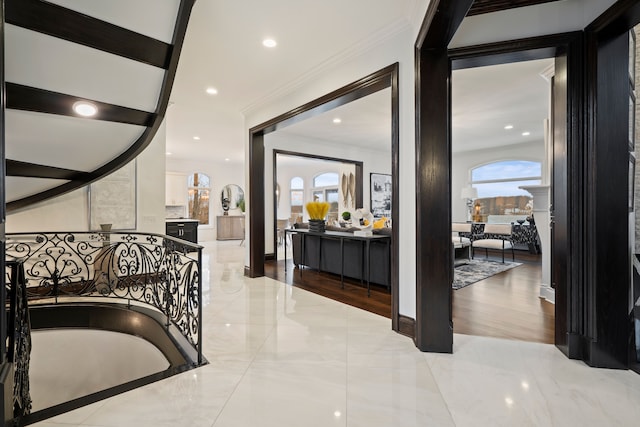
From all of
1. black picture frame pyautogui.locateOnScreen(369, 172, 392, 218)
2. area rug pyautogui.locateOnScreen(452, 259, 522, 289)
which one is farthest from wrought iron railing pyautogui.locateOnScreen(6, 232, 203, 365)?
black picture frame pyautogui.locateOnScreen(369, 172, 392, 218)

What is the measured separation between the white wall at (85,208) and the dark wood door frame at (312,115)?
1.31 meters

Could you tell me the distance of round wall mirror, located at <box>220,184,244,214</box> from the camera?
10.7 metres

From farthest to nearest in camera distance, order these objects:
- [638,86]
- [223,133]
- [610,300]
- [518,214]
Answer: [518,214], [223,133], [638,86], [610,300]

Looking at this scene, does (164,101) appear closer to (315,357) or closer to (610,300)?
(315,357)

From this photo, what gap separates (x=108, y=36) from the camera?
1.97 meters

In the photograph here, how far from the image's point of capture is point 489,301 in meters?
3.63

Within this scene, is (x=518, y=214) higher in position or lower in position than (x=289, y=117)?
lower

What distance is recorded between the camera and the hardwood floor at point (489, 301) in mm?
2818

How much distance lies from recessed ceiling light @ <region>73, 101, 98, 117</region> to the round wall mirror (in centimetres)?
828

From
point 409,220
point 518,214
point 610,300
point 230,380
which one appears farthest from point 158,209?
point 518,214

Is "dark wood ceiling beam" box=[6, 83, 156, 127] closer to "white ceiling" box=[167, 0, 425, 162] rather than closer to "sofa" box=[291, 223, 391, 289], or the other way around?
"white ceiling" box=[167, 0, 425, 162]

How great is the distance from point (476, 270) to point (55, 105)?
5793mm

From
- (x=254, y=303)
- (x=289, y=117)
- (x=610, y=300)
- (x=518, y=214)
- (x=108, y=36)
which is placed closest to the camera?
(x=108, y=36)

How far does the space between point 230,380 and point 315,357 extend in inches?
24.0
